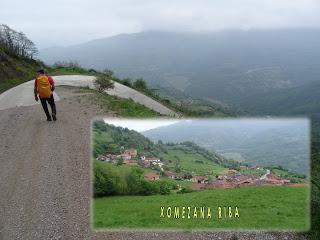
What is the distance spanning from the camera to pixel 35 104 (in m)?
17.2

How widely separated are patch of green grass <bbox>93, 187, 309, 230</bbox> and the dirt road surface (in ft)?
2.42

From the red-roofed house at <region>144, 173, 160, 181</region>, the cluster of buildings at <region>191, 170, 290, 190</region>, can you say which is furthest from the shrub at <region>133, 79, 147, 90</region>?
the cluster of buildings at <region>191, 170, 290, 190</region>

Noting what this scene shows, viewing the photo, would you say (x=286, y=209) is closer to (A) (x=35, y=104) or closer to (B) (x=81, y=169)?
(B) (x=81, y=169)

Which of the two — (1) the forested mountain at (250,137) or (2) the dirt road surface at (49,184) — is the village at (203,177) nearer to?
(1) the forested mountain at (250,137)

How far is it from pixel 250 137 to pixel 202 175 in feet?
1.61

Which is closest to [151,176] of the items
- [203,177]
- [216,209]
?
[203,177]

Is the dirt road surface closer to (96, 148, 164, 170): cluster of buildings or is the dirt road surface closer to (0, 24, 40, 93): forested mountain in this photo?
(96, 148, 164, 170): cluster of buildings

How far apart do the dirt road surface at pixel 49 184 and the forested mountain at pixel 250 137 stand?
108cm

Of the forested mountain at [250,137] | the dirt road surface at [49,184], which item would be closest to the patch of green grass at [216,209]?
the forested mountain at [250,137]

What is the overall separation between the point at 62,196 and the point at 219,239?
3275mm

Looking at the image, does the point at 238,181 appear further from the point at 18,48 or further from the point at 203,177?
the point at 18,48

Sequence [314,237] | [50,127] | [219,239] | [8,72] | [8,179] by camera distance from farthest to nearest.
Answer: [8,72] < [50,127] < [8,179] < [314,237] < [219,239]

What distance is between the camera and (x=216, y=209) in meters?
4.04

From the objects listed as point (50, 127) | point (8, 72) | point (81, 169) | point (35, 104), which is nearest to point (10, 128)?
point (50, 127)
